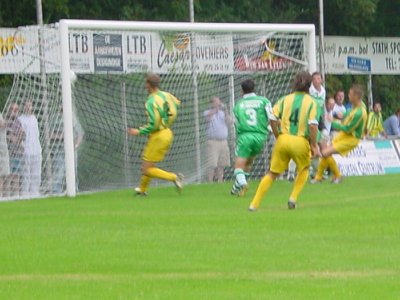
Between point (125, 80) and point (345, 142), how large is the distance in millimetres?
4776

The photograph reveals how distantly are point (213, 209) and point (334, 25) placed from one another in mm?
20929

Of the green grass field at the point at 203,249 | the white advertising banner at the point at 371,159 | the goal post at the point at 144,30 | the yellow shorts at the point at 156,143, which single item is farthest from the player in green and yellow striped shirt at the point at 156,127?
the white advertising banner at the point at 371,159

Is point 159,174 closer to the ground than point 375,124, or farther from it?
closer to the ground

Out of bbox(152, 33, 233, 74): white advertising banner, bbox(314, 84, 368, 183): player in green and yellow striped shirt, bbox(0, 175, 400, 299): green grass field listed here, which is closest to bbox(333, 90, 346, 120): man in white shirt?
bbox(152, 33, 233, 74): white advertising banner

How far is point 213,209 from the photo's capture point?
828 inches

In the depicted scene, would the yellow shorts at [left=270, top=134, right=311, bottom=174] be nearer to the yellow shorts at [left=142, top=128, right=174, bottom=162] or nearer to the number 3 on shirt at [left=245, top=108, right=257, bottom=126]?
the number 3 on shirt at [left=245, top=108, right=257, bottom=126]

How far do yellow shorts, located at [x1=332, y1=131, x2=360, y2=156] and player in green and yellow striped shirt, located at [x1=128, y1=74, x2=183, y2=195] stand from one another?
295 centimetres

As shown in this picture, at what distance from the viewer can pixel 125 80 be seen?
90.6ft

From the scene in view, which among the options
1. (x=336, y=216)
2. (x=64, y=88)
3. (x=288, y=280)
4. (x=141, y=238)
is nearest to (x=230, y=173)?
(x=64, y=88)

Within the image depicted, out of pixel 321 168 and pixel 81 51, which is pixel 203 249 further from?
pixel 321 168

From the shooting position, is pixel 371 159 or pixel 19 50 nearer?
pixel 19 50

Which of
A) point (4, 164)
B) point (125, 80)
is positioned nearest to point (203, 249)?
point (4, 164)

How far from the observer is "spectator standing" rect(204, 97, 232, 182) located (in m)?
28.7

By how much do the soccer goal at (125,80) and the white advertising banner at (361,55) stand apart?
594 centimetres
